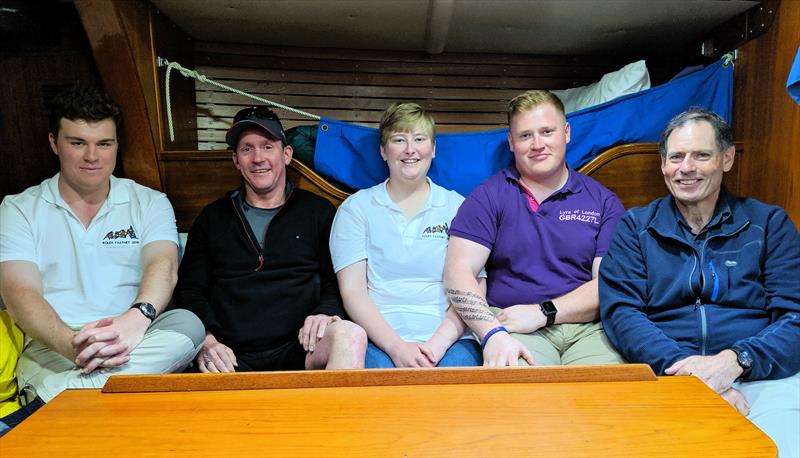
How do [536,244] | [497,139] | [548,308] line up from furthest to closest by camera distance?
[497,139], [536,244], [548,308]

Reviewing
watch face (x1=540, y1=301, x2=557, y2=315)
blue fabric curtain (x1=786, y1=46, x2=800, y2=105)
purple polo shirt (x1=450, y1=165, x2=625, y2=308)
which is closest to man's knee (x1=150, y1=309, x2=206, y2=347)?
purple polo shirt (x1=450, y1=165, x2=625, y2=308)

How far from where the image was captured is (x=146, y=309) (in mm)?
1750

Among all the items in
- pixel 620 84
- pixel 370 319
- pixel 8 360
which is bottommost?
pixel 8 360

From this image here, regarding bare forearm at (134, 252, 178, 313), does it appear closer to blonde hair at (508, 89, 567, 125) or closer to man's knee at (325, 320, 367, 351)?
man's knee at (325, 320, 367, 351)

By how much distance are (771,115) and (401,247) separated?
1.58 m

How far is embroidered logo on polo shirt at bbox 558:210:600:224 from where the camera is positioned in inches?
75.1

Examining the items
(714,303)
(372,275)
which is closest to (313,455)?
(372,275)

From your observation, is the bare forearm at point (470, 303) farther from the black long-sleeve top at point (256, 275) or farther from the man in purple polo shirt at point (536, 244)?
the black long-sleeve top at point (256, 275)

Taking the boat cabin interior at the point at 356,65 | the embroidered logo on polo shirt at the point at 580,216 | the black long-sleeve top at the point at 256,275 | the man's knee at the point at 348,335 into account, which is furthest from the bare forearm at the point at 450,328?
the boat cabin interior at the point at 356,65

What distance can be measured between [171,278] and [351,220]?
0.67 metres

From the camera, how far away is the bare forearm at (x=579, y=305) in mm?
1794

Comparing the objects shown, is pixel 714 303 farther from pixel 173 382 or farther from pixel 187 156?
pixel 187 156

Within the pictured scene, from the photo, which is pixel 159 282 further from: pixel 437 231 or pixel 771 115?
pixel 771 115

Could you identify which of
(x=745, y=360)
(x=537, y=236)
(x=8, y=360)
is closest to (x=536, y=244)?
(x=537, y=236)
